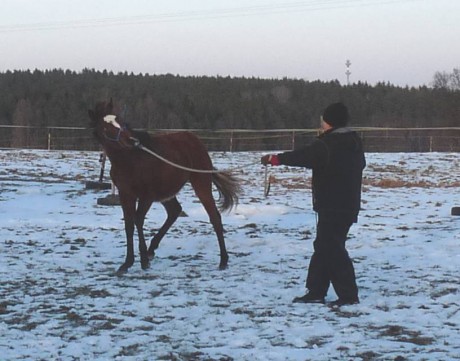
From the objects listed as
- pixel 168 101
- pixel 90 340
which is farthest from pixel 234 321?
pixel 168 101

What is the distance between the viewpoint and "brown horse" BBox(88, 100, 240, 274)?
22.0ft

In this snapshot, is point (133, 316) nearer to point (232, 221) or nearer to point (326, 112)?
point (326, 112)

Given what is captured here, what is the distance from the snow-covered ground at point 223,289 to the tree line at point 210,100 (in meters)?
54.5

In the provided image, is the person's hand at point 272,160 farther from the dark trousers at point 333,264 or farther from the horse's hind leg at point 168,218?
the horse's hind leg at point 168,218

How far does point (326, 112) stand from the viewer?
17.3 ft

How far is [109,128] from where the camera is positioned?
6695 millimetres

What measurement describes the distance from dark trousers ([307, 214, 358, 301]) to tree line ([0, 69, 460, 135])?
2294 inches

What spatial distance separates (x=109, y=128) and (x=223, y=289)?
2.10m

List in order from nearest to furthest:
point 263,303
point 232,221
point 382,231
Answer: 1. point 263,303
2. point 382,231
3. point 232,221

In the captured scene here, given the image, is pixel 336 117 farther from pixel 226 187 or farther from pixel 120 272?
pixel 226 187

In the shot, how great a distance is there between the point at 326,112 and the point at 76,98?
73.0m

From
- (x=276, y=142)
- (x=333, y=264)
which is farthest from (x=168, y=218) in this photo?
(x=276, y=142)

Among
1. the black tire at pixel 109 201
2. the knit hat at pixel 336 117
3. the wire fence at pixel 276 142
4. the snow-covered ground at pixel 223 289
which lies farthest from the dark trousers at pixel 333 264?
the wire fence at pixel 276 142

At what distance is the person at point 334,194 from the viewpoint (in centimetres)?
512
